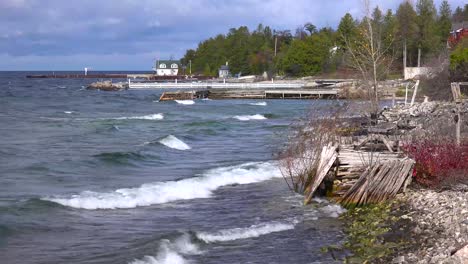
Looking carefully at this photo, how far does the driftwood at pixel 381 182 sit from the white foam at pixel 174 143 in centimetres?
1666

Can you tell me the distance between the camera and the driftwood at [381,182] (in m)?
14.6

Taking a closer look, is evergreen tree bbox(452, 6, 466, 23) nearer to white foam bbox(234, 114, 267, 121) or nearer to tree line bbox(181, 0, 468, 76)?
tree line bbox(181, 0, 468, 76)

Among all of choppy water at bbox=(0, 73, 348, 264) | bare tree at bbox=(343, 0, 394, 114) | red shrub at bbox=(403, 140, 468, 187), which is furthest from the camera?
bare tree at bbox=(343, 0, 394, 114)

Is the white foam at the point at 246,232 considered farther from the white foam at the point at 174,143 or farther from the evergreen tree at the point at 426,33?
the evergreen tree at the point at 426,33

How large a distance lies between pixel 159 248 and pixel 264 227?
2.52 metres

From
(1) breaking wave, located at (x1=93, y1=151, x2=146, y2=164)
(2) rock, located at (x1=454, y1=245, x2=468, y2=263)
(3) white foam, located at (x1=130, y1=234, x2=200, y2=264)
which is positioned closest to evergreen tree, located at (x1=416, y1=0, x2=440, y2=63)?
(1) breaking wave, located at (x1=93, y1=151, x2=146, y2=164)

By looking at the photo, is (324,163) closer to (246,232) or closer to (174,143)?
(246,232)

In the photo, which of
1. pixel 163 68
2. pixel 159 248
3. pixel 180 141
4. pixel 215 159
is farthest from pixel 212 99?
pixel 163 68

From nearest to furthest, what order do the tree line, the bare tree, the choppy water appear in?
the choppy water < the bare tree < the tree line

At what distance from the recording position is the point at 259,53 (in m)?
146

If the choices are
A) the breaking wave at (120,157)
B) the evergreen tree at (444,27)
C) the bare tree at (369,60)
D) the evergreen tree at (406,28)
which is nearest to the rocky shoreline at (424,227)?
the bare tree at (369,60)

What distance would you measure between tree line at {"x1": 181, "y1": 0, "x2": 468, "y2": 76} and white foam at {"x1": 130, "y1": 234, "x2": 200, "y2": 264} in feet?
89.5

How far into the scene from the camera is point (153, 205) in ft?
56.3

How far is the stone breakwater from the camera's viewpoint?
10.4 metres
